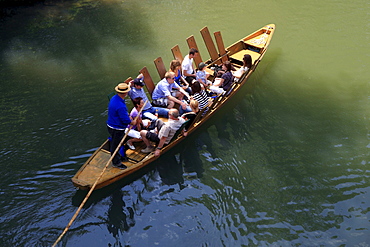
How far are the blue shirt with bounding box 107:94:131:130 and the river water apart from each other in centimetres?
162

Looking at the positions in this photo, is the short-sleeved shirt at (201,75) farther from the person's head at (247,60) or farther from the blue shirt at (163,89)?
the person's head at (247,60)

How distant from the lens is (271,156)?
29.7 ft

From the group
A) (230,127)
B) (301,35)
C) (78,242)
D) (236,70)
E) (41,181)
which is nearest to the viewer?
(78,242)

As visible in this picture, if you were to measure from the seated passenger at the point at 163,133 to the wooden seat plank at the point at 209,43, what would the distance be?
4.63 meters

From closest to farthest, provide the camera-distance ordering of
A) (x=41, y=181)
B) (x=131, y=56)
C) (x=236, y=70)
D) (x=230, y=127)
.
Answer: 1. (x=41, y=181)
2. (x=230, y=127)
3. (x=236, y=70)
4. (x=131, y=56)

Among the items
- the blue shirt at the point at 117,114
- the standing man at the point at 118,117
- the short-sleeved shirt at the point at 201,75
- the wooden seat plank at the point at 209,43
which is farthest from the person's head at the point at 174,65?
the wooden seat plank at the point at 209,43

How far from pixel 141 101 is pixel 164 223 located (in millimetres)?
3369

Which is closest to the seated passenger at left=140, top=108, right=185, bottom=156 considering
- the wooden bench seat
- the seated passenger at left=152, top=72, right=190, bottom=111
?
the seated passenger at left=152, top=72, right=190, bottom=111

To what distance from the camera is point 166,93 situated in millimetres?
9352

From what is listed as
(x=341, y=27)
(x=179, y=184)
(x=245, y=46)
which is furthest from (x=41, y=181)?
(x=341, y=27)

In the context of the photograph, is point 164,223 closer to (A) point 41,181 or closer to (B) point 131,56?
(A) point 41,181

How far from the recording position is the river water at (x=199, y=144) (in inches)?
287

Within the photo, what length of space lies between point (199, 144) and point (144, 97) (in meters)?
2.14

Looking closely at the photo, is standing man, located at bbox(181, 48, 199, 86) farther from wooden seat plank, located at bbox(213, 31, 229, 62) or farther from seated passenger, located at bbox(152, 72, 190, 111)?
wooden seat plank, located at bbox(213, 31, 229, 62)
